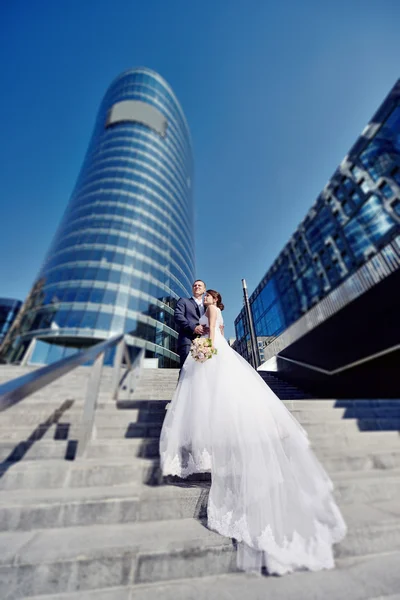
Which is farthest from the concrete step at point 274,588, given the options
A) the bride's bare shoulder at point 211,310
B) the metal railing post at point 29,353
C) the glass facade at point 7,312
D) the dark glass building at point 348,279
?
the glass facade at point 7,312

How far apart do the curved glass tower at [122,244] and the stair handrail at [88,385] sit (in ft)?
37.2

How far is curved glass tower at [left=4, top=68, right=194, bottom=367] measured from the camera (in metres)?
22.6

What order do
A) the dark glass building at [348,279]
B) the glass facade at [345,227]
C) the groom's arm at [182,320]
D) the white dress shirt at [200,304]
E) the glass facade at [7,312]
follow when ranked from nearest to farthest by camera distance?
1. the groom's arm at [182,320]
2. the white dress shirt at [200,304]
3. the dark glass building at [348,279]
4. the glass facade at [345,227]
5. the glass facade at [7,312]

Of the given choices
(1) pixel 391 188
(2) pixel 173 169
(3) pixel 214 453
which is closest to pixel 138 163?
(2) pixel 173 169

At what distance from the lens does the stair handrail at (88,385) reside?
1.12m

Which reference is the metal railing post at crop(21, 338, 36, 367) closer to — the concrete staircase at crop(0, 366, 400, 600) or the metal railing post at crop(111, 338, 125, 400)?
the metal railing post at crop(111, 338, 125, 400)

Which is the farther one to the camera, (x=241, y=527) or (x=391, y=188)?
(x=391, y=188)

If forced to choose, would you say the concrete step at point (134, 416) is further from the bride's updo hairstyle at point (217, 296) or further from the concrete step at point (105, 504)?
the bride's updo hairstyle at point (217, 296)

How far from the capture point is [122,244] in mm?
28453

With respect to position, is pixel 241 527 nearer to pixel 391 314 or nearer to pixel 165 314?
pixel 391 314

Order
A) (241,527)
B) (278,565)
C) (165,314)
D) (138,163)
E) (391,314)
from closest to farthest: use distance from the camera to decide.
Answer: (278,565) < (241,527) < (391,314) < (165,314) < (138,163)

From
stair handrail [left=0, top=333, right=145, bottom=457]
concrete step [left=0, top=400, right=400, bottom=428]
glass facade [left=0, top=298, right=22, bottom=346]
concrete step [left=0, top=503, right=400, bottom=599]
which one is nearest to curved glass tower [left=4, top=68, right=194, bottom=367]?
stair handrail [left=0, top=333, right=145, bottom=457]

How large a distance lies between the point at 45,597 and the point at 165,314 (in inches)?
1024

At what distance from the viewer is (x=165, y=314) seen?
26938mm
